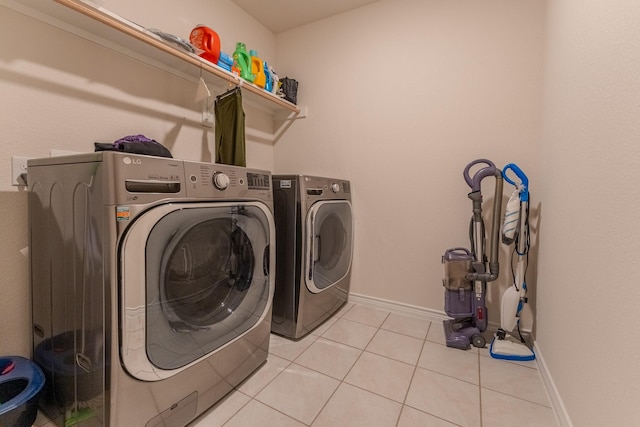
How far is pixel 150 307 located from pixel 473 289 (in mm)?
1700

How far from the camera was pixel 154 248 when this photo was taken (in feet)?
2.96

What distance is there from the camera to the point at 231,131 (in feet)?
5.73

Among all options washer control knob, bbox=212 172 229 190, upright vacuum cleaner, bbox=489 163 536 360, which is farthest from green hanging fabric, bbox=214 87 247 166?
upright vacuum cleaner, bbox=489 163 536 360

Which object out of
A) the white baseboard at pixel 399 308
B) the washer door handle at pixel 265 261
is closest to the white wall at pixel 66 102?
the washer door handle at pixel 265 261

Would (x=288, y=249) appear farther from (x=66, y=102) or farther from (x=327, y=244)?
(x=66, y=102)

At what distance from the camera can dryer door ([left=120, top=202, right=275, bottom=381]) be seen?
851mm

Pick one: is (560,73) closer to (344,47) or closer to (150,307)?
(344,47)

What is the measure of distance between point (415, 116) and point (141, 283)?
1.97 meters

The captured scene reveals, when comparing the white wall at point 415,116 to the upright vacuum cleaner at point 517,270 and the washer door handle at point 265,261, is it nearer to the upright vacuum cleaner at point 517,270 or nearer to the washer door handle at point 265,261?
the upright vacuum cleaner at point 517,270

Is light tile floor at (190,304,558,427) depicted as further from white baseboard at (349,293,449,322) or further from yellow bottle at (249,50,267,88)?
yellow bottle at (249,50,267,88)

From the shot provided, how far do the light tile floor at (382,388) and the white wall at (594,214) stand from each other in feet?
0.72

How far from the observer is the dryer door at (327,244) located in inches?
67.2

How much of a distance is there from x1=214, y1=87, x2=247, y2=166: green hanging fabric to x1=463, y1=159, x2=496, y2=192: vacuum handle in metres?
1.42

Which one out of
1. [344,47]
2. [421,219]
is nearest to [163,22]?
[344,47]
